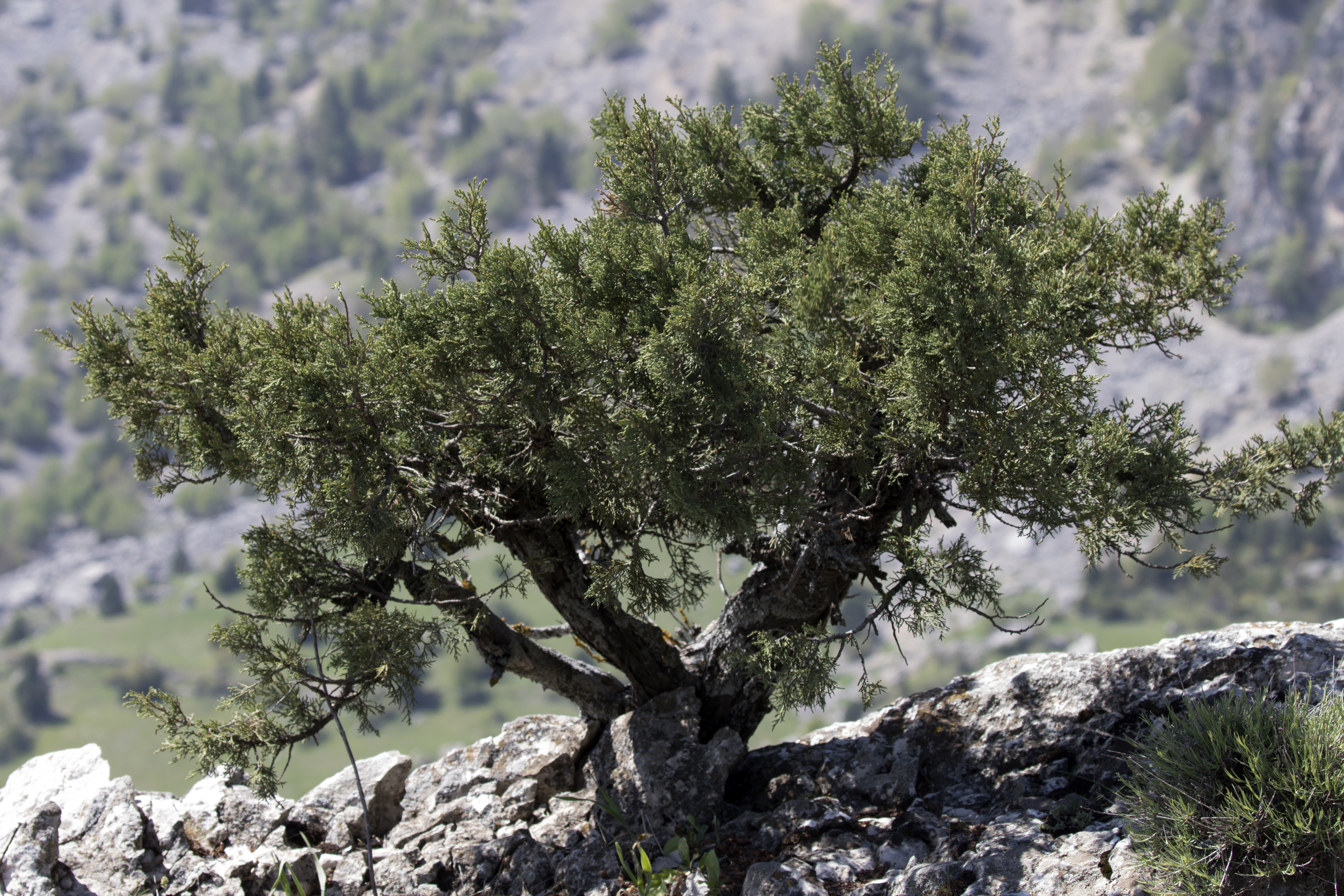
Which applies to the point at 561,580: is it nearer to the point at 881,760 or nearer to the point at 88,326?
the point at 881,760

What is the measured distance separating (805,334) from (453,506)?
3.67m

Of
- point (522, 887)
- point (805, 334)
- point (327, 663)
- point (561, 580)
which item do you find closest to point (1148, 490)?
point (805, 334)

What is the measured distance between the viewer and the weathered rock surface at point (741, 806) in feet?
33.5

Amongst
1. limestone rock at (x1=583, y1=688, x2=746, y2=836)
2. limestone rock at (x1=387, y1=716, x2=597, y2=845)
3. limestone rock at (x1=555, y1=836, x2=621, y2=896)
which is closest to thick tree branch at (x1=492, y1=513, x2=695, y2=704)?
limestone rock at (x1=583, y1=688, x2=746, y2=836)

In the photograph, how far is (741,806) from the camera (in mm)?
11859

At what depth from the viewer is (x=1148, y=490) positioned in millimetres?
10688

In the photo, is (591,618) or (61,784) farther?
(61,784)

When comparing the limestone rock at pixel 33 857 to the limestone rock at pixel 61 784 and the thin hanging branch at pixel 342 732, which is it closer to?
the limestone rock at pixel 61 784

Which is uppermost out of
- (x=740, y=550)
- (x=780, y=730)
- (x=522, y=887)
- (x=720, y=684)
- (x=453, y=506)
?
(x=780, y=730)

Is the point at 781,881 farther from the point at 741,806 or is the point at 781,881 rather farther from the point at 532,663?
the point at 532,663

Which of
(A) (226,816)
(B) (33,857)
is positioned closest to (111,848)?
(B) (33,857)

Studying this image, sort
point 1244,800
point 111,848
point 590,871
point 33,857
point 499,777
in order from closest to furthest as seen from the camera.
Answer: point 1244,800 < point 33,857 < point 590,871 < point 111,848 < point 499,777

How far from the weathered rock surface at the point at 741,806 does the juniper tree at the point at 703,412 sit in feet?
3.21

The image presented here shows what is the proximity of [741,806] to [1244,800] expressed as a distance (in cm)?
491
